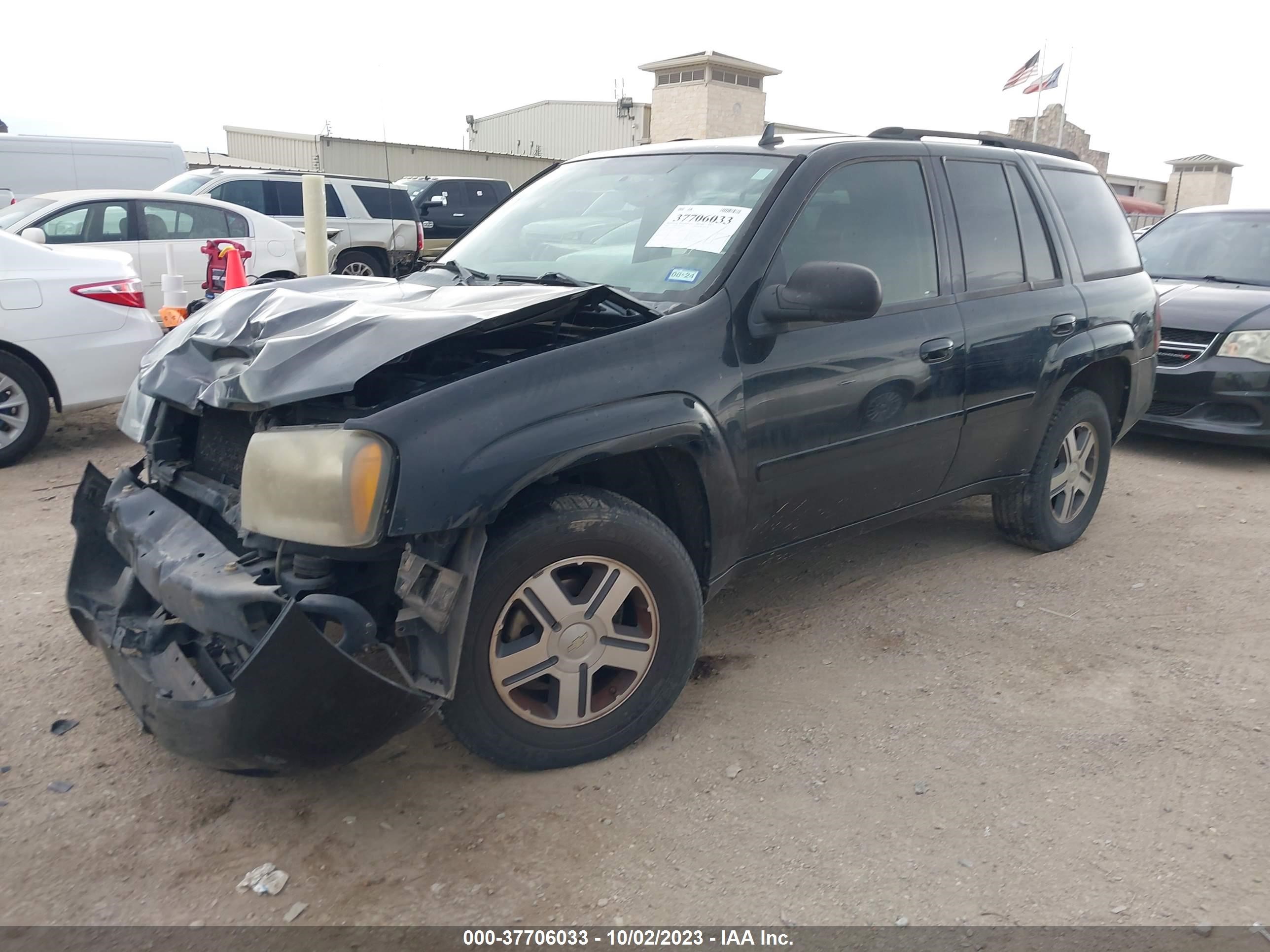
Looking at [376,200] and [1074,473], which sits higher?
[376,200]

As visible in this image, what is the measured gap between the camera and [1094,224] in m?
4.75

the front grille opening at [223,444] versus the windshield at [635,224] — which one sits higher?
the windshield at [635,224]

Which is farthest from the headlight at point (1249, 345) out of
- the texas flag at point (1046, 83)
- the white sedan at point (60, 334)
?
the texas flag at point (1046, 83)

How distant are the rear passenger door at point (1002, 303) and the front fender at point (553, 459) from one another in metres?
1.39

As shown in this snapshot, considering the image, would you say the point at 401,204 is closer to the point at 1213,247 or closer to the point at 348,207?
the point at 348,207

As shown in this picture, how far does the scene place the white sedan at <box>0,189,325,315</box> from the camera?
8883 millimetres

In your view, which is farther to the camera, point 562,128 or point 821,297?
point 562,128

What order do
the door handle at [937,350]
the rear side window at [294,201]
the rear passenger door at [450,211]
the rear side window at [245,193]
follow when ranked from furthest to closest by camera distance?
the rear passenger door at [450,211] → the rear side window at [294,201] → the rear side window at [245,193] → the door handle at [937,350]

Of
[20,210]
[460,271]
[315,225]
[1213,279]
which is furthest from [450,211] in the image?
[460,271]

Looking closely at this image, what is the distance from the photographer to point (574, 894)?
237 centimetres

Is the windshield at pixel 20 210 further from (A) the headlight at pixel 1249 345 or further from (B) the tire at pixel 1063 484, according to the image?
(A) the headlight at pixel 1249 345

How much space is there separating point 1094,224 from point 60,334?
5.80 meters

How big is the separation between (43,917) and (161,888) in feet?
0.81

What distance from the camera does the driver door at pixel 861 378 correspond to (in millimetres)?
3213
